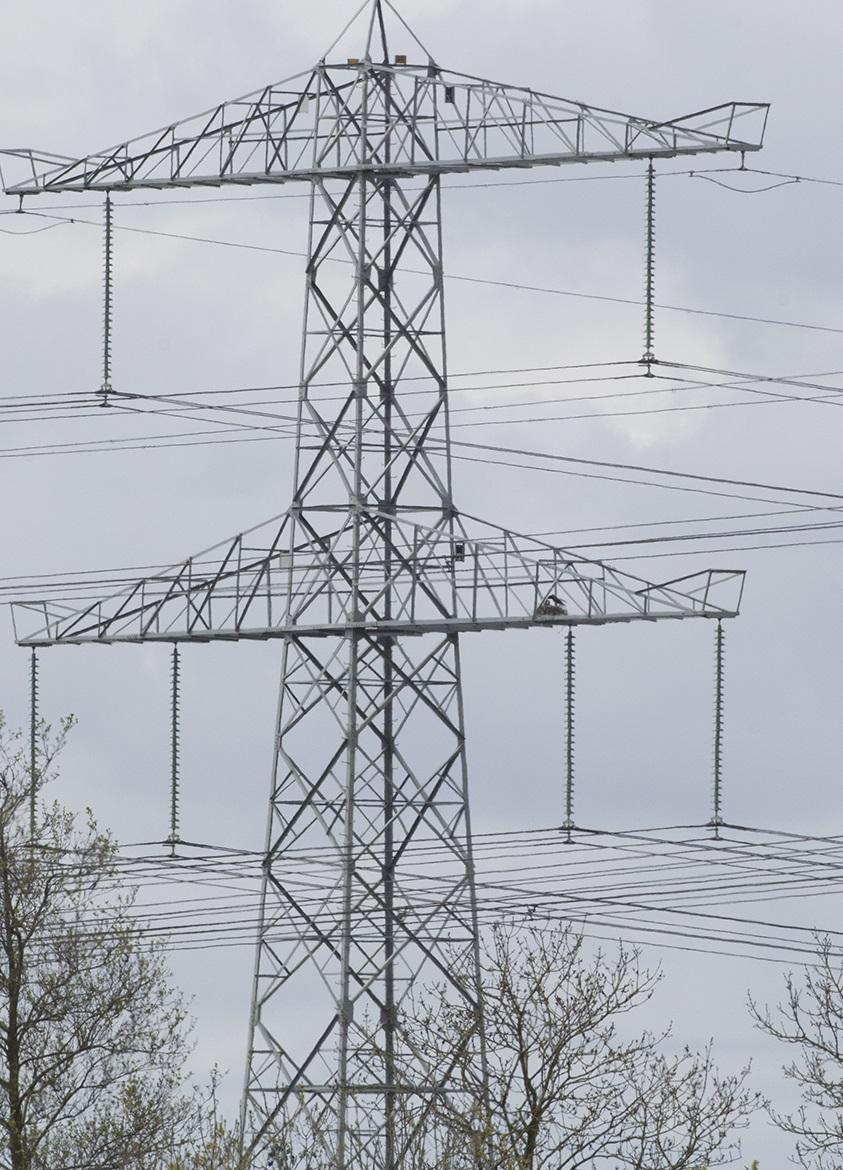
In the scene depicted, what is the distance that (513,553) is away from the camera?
4828 centimetres

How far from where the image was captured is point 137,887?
185ft

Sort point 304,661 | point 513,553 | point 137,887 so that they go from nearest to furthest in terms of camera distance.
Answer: point 513,553, point 304,661, point 137,887

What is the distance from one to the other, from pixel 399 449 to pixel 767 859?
360 inches

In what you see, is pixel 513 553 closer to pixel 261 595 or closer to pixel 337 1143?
pixel 261 595

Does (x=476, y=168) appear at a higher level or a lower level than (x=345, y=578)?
higher

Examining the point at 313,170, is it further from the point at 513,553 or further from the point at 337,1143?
the point at 337,1143

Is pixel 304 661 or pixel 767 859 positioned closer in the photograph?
pixel 767 859

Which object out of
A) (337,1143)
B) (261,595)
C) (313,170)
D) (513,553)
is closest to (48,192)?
(313,170)

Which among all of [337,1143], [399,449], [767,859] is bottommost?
[337,1143]

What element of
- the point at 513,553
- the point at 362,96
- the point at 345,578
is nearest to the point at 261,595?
the point at 345,578

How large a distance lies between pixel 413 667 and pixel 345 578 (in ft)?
6.07

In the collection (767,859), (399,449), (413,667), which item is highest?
(399,449)

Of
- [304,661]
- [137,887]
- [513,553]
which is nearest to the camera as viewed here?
[513,553]

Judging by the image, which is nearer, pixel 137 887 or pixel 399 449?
pixel 399 449
